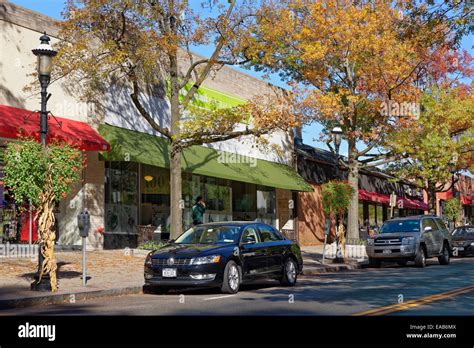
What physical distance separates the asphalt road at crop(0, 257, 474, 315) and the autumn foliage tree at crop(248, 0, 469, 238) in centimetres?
1262

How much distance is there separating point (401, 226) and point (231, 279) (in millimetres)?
11472

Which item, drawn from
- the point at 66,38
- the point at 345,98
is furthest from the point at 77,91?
the point at 345,98

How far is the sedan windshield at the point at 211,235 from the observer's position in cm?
1460

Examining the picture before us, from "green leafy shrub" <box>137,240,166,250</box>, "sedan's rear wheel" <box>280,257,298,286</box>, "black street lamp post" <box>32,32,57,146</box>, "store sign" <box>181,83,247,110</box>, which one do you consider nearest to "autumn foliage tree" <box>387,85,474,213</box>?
"store sign" <box>181,83,247,110</box>

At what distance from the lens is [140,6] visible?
20859 mm

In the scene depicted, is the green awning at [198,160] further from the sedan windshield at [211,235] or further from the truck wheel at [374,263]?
the sedan windshield at [211,235]

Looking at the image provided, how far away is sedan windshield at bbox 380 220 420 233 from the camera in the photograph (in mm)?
23094

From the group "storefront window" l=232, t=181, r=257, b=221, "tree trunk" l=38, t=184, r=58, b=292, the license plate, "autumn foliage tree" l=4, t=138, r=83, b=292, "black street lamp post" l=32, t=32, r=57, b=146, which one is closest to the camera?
"autumn foliage tree" l=4, t=138, r=83, b=292

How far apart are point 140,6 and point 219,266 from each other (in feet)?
34.9

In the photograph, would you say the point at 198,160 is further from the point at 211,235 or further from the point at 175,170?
the point at 211,235

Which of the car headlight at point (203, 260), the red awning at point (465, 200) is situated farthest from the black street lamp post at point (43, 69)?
the red awning at point (465, 200)

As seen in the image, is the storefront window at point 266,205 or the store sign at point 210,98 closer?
the store sign at point 210,98

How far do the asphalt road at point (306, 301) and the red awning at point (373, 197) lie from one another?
1019 inches

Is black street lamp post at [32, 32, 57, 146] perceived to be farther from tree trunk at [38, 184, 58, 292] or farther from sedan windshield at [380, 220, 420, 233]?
sedan windshield at [380, 220, 420, 233]
